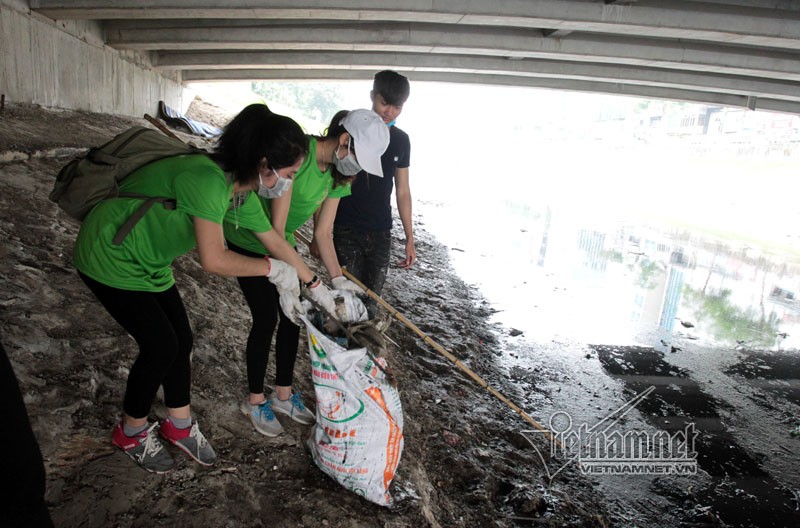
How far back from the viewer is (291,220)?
251 cm

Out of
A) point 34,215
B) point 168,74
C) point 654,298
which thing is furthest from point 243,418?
point 168,74

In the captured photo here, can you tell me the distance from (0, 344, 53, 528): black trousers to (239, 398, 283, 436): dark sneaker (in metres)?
1.35

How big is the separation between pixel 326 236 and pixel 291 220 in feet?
0.92

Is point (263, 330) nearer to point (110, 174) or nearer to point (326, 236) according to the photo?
→ point (326, 236)

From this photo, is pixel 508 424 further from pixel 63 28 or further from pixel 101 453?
pixel 63 28

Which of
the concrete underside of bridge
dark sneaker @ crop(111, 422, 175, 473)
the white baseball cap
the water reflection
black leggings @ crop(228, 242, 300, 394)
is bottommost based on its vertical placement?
the water reflection

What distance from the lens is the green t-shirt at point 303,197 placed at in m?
2.27

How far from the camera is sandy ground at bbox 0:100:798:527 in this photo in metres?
2.05

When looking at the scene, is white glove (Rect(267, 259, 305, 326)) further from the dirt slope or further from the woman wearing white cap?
the dirt slope

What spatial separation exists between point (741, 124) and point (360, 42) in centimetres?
2640

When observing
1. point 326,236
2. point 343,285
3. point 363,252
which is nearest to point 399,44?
point 363,252

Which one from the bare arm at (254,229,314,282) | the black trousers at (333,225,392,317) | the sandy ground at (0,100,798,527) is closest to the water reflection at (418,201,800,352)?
the sandy ground at (0,100,798,527)

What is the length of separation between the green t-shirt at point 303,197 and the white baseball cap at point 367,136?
0.64 feet

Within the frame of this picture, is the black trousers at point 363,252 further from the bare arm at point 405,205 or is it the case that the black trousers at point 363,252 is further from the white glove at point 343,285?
the white glove at point 343,285
